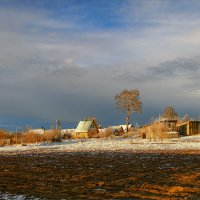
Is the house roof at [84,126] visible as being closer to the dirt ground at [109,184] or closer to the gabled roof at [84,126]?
the gabled roof at [84,126]

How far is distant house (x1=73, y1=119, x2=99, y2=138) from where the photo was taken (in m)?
65.7

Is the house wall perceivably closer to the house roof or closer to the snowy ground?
the house roof

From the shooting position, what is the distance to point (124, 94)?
7925 cm

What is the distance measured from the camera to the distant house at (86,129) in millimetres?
65694

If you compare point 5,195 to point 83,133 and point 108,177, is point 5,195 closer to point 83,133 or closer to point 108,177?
point 108,177

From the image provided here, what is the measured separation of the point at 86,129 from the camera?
6662cm

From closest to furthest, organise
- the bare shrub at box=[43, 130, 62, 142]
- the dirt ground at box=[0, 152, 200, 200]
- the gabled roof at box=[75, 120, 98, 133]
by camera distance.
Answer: the dirt ground at box=[0, 152, 200, 200] < the bare shrub at box=[43, 130, 62, 142] < the gabled roof at box=[75, 120, 98, 133]

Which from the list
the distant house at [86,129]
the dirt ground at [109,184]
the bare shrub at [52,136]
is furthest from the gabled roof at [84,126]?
the dirt ground at [109,184]

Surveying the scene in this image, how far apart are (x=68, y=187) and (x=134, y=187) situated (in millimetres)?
1730

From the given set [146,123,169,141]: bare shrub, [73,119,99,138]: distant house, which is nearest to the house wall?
[146,123,169,141]: bare shrub

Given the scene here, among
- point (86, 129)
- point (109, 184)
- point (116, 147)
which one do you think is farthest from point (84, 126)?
point (109, 184)

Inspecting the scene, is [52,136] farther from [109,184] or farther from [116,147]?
[109,184]

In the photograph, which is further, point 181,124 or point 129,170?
point 181,124

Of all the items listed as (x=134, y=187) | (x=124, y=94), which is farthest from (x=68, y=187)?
(x=124, y=94)
